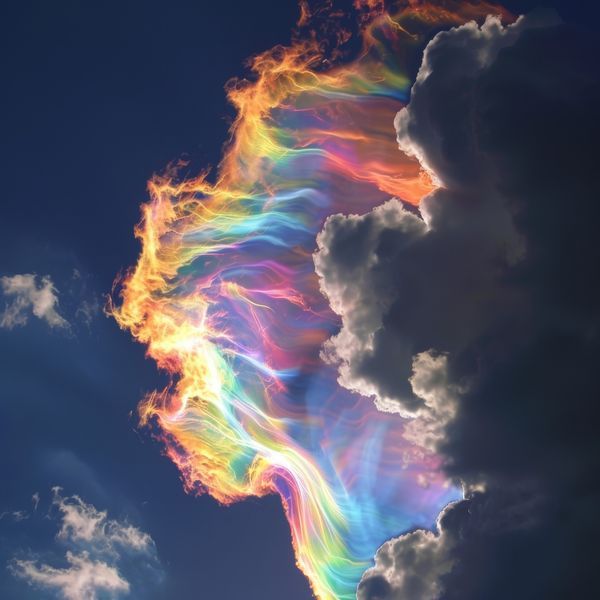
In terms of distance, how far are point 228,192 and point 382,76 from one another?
47.4ft

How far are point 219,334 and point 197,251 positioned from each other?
7.34 meters

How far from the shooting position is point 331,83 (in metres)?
40.8

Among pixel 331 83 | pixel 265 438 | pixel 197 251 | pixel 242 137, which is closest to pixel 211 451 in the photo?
pixel 265 438

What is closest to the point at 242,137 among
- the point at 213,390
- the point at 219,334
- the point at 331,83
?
the point at 331,83

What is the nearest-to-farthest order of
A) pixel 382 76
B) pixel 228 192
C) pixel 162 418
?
pixel 382 76
pixel 228 192
pixel 162 418

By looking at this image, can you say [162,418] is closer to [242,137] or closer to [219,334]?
[219,334]

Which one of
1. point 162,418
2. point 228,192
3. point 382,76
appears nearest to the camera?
point 382,76

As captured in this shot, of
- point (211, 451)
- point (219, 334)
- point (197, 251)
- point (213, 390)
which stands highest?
point (197, 251)

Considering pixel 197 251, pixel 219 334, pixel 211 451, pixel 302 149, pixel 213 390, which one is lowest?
pixel 211 451

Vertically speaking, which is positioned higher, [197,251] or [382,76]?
[382,76]

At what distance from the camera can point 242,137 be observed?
42.6 metres

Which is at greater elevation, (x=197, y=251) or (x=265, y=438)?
(x=197, y=251)

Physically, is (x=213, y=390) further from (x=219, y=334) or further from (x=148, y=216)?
(x=148, y=216)

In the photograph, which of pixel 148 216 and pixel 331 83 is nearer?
pixel 331 83
